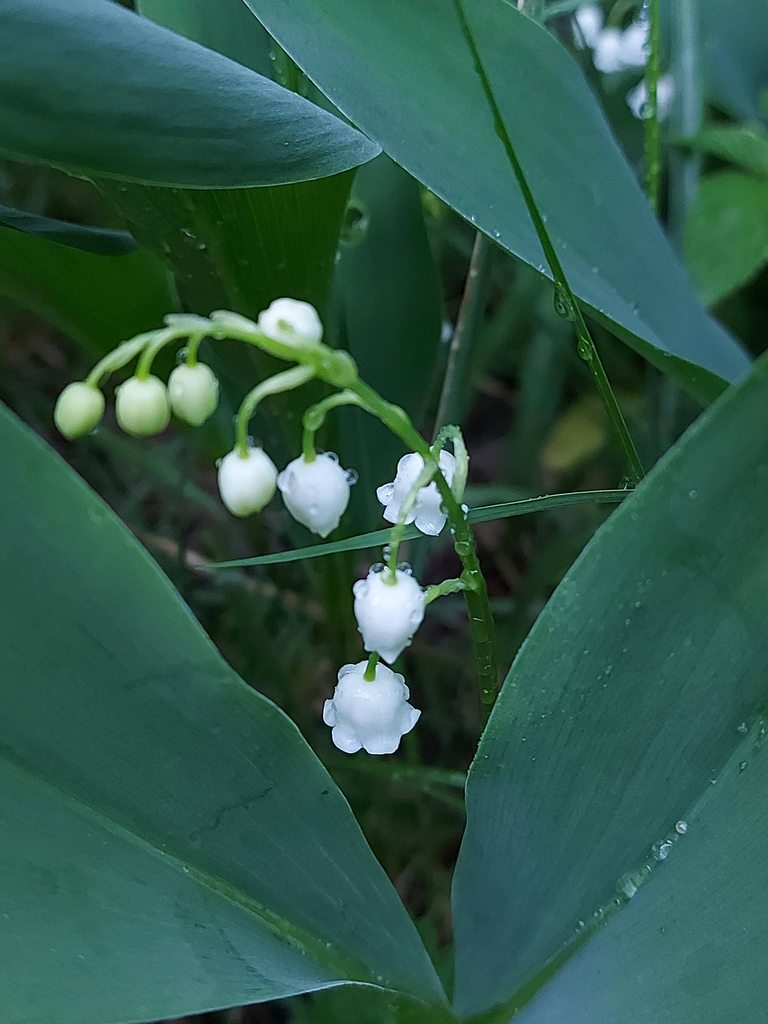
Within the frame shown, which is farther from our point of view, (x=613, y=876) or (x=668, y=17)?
(x=668, y=17)

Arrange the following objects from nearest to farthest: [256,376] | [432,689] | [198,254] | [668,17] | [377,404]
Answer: [377,404], [198,254], [256,376], [432,689], [668,17]

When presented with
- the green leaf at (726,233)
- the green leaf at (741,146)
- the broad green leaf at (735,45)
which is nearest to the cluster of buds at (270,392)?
the green leaf at (726,233)

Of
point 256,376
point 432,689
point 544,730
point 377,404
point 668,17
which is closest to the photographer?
point 377,404

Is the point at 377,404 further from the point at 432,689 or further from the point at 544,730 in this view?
the point at 432,689

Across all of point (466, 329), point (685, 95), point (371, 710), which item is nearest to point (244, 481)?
point (371, 710)

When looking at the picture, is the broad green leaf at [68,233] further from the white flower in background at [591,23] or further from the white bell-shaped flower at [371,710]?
the white flower in background at [591,23]

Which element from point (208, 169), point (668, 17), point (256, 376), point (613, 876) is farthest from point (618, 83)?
point (613, 876)

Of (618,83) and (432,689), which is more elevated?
(618,83)
